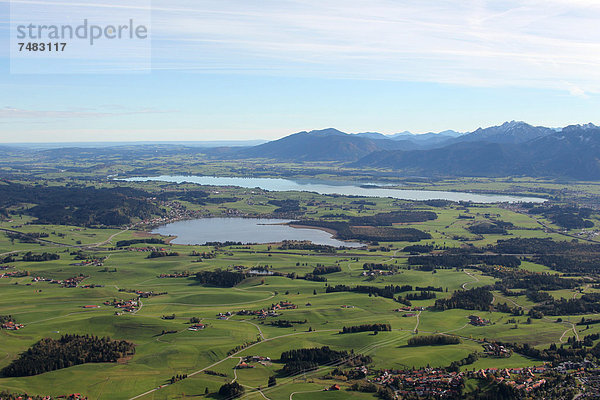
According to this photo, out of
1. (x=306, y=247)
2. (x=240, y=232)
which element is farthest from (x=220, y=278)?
(x=240, y=232)

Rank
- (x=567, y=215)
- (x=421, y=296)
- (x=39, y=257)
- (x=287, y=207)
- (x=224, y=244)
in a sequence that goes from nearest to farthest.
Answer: (x=421, y=296) < (x=39, y=257) < (x=224, y=244) < (x=567, y=215) < (x=287, y=207)

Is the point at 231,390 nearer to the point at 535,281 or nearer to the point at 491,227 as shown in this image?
the point at 535,281

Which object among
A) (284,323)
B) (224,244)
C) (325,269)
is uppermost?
(224,244)

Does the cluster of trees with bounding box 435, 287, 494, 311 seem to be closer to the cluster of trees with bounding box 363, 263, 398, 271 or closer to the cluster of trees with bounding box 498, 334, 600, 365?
the cluster of trees with bounding box 498, 334, 600, 365

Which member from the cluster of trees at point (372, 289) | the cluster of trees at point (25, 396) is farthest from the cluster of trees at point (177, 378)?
the cluster of trees at point (372, 289)

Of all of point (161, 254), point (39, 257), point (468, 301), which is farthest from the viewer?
point (161, 254)

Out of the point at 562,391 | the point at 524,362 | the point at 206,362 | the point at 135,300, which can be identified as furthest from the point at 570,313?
the point at 135,300

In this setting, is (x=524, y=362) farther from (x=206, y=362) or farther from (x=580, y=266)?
(x=580, y=266)
